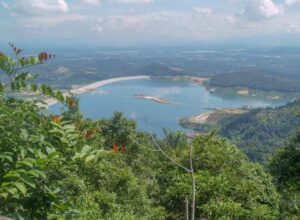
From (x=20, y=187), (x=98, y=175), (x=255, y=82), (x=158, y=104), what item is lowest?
(x=158, y=104)

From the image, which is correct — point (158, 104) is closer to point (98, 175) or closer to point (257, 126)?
point (257, 126)

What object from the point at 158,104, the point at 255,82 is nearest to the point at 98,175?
the point at 158,104

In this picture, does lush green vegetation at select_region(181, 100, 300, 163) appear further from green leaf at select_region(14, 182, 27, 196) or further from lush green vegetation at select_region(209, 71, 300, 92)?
green leaf at select_region(14, 182, 27, 196)

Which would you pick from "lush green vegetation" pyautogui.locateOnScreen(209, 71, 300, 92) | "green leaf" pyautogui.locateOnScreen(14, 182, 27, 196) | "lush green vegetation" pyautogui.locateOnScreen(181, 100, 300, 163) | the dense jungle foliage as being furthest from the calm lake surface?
"green leaf" pyautogui.locateOnScreen(14, 182, 27, 196)

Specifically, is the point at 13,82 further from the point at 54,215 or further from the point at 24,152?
the point at 54,215

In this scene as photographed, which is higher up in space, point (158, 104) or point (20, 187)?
point (20, 187)

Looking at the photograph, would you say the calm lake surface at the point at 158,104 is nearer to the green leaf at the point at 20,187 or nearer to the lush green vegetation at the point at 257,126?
the lush green vegetation at the point at 257,126
